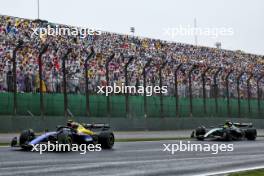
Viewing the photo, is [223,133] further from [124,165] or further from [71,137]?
[124,165]

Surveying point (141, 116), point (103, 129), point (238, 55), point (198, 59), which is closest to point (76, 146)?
point (103, 129)

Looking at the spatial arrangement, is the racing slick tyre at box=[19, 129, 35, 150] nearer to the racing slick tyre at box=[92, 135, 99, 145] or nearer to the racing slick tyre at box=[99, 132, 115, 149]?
the racing slick tyre at box=[92, 135, 99, 145]

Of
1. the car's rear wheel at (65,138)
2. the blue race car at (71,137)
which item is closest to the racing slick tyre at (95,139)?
the blue race car at (71,137)

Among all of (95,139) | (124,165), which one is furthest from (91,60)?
(124,165)

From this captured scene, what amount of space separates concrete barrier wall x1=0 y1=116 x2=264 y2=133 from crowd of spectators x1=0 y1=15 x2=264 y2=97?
1.62 m

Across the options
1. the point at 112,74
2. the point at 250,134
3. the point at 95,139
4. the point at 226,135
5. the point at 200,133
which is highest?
the point at 112,74

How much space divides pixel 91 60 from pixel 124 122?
3.84 m

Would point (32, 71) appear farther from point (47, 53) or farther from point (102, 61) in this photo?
point (102, 61)

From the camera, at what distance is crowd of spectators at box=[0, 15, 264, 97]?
27.0m

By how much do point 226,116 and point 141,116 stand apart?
8.60m

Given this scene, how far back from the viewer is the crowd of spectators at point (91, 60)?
27.0m

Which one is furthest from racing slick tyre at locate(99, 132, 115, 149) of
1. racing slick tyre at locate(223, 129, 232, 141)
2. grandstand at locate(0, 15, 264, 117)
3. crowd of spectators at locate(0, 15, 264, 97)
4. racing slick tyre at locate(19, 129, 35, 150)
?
crowd of spectators at locate(0, 15, 264, 97)

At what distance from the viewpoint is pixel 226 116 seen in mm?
37844

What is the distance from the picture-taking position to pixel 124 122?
30.4m
